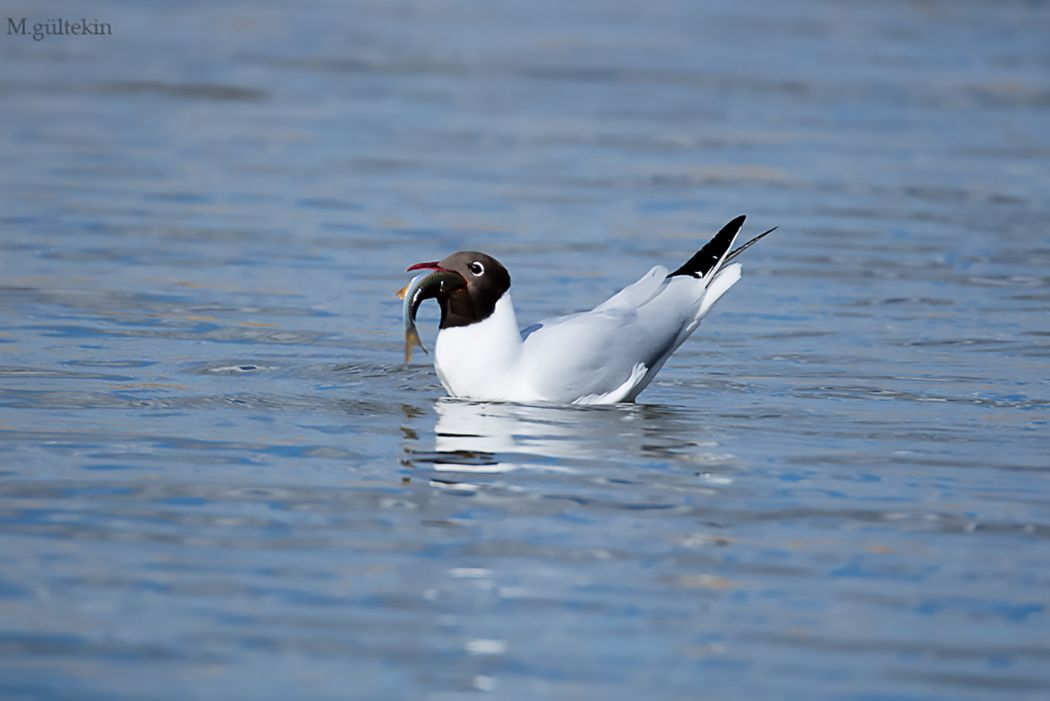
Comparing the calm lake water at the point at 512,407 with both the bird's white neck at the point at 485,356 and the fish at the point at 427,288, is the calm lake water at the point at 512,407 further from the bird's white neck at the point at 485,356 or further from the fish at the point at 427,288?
the fish at the point at 427,288

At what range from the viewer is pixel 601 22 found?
89.3 ft

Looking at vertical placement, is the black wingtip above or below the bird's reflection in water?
above

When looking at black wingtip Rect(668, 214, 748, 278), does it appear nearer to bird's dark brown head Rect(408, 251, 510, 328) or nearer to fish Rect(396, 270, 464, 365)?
bird's dark brown head Rect(408, 251, 510, 328)

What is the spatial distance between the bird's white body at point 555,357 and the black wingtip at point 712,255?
49cm

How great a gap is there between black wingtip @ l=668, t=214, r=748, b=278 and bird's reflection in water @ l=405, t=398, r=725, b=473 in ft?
2.81

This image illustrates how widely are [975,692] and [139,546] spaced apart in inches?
102

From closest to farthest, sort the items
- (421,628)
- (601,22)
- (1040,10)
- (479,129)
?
(421,628) < (479,129) < (601,22) < (1040,10)

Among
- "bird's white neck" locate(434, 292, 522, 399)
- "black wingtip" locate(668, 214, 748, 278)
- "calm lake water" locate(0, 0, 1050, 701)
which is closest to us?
"calm lake water" locate(0, 0, 1050, 701)

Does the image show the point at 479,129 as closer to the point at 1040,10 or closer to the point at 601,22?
the point at 601,22

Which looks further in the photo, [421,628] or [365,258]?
[365,258]

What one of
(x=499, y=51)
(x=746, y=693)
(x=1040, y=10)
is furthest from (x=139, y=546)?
(x=1040, y=10)

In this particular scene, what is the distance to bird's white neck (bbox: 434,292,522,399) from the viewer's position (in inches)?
335

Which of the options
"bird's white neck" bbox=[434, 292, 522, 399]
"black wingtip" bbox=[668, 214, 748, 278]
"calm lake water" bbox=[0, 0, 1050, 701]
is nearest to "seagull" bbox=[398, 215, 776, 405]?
"bird's white neck" bbox=[434, 292, 522, 399]

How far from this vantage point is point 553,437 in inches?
312
